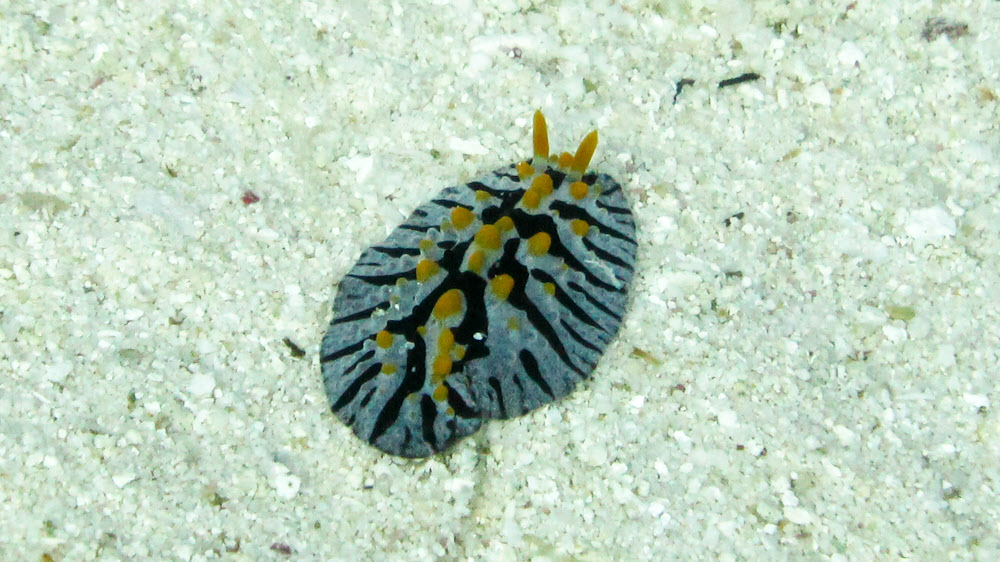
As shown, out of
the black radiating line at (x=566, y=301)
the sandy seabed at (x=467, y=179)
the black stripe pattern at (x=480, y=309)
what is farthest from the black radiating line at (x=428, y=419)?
the black radiating line at (x=566, y=301)

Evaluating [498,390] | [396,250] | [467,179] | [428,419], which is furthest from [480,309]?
[467,179]

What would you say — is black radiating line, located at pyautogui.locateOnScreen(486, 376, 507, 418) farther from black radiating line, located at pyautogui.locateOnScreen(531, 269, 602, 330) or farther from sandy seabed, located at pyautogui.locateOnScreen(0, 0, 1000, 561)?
black radiating line, located at pyautogui.locateOnScreen(531, 269, 602, 330)

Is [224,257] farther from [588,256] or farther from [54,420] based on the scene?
[588,256]

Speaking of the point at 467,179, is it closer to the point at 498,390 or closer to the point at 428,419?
the point at 498,390

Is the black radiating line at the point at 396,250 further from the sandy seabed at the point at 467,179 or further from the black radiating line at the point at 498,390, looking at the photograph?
the black radiating line at the point at 498,390

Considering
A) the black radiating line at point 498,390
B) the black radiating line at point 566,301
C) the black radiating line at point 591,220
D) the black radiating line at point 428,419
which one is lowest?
the black radiating line at point 428,419

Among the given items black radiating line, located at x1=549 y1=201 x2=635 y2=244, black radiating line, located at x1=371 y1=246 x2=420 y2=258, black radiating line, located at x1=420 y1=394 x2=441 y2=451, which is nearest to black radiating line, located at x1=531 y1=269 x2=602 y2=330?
black radiating line, located at x1=549 y1=201 x2=635 y2=244

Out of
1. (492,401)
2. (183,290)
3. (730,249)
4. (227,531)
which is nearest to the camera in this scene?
(227,531)

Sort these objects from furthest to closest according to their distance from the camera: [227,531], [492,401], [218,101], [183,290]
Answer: [218,101] → [183,290] → [492,401] → [227,531]

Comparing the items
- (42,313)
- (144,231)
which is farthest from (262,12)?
(42,313)
